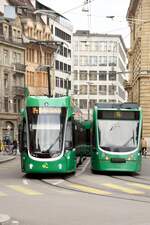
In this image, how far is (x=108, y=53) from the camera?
5920 inches

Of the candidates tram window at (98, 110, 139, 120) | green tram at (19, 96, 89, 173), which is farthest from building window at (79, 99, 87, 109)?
green tram at (19, 96, 89, 173)

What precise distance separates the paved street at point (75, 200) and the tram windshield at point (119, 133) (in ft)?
6.27

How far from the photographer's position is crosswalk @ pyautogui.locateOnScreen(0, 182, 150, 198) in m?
19.6

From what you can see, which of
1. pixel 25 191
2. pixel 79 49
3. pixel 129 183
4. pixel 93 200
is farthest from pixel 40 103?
pixel 79 49

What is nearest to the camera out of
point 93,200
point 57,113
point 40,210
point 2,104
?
point 40,210

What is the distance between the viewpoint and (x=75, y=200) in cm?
1716

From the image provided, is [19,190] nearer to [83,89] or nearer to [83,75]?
[83,75]

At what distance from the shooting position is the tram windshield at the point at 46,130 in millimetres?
25328

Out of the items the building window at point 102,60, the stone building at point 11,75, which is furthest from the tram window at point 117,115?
the building window at point 102,60

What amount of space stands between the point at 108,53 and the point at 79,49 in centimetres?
735

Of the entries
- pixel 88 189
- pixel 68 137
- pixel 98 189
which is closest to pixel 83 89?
pixel 68 137

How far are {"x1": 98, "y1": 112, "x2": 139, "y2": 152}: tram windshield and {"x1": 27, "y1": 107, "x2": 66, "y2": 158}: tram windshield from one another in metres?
2.85

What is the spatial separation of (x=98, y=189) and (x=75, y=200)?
4059 millimetres

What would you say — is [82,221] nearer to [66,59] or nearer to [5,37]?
[5,37]
